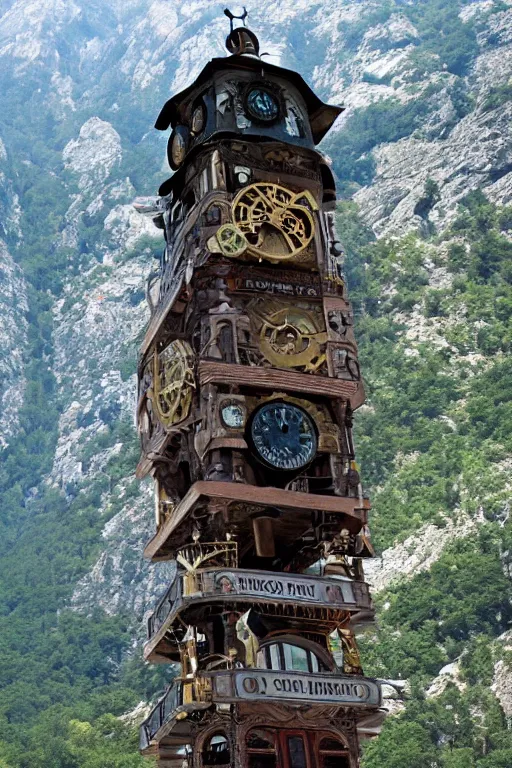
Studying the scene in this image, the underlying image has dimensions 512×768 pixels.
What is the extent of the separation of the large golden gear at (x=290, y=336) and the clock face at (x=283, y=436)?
52.0 inches

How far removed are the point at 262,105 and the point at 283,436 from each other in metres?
9.90

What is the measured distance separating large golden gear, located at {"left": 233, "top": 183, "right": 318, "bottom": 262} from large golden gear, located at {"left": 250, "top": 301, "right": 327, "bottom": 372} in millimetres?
1367

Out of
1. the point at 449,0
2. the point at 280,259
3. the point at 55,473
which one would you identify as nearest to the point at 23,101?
the point at 449,0

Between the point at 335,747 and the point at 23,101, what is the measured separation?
15746 centimetres

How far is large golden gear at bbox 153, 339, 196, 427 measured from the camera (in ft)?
99.0

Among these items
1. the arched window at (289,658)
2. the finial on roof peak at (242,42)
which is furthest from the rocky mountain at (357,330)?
the finial on roof peak at (242,42)

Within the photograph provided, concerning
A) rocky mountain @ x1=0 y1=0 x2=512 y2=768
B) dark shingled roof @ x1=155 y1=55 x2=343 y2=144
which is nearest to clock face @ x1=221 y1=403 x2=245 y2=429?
dark shingled roof @ x1=155 y1=55 x2=343 y2=144

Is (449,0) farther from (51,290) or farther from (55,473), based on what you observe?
(55,473)

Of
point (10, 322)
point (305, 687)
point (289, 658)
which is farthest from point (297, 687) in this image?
point (10, 322)

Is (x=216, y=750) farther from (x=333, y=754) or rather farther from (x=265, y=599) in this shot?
(x=265, y=599)

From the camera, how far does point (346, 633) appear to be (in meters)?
29.0

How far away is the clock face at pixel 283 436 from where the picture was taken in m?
29.2

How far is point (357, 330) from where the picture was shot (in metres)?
104

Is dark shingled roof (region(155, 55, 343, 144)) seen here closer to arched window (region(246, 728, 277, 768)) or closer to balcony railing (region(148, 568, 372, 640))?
balcony railing (region(148, 568, 372, 640))
